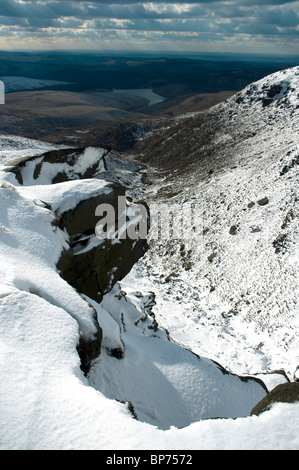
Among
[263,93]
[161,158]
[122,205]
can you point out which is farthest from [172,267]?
[263,93]

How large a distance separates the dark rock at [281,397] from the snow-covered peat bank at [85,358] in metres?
0.18

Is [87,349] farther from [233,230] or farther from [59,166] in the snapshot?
[233,230]

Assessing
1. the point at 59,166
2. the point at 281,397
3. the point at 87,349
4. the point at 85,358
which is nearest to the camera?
the point at 281,397

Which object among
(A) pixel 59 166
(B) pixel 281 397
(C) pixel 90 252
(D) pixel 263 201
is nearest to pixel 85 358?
(B) pixel 281 397

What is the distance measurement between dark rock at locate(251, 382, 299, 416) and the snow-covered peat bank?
176mm
